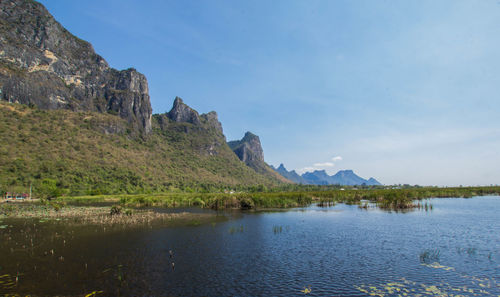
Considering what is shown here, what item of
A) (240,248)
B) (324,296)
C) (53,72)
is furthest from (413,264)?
(53,72)

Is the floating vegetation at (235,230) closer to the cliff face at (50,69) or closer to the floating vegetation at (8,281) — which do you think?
the floating vegetation at (8,281)

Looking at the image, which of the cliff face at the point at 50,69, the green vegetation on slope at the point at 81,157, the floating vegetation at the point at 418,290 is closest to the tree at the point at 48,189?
the green vegetation on slope at the point at 81,157

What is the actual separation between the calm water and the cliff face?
13925 centimetres

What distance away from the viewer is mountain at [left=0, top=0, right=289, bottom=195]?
97062 mm

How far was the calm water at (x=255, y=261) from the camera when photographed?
598 inches

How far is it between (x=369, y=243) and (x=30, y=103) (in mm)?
165783

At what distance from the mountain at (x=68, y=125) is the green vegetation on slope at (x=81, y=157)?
355 millimetres

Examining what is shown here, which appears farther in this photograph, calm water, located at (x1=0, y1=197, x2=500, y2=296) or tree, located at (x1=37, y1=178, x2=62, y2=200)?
tree, located at (x1=37, y1=178, x2=62, y2=200)

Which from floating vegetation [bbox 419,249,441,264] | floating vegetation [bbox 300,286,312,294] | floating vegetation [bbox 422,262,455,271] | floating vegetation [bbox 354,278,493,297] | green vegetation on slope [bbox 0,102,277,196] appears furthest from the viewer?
green vegetation on slope [bbox 0,102,277,196]

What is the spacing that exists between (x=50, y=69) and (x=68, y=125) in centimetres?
5319

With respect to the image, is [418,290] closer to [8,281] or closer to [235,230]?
[235,230]

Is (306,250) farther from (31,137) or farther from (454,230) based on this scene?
(31,137)

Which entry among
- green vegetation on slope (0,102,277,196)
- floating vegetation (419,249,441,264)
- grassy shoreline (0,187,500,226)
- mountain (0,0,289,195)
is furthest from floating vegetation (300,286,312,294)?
mountain (0,0,289,195)

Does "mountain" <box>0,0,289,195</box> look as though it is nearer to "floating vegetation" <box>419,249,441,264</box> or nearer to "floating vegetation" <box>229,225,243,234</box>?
"floating vegetation" <box>229,225,243,234</box>
